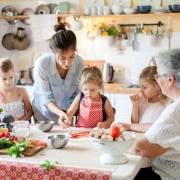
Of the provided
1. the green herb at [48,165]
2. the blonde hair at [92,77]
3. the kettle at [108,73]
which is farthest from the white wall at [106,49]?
the green herb at [48,165]

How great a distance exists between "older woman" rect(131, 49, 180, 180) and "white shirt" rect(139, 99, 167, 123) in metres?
0.71

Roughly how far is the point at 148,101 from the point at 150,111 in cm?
9

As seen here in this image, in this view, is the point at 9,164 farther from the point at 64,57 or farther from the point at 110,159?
the point at 64,57

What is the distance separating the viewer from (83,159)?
76.8 inches

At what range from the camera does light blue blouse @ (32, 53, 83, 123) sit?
3.01 m

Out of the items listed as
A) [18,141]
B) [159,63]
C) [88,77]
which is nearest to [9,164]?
[18,141]

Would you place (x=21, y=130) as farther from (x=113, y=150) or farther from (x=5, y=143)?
(x=113, y=150)

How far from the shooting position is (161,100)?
9.12ft

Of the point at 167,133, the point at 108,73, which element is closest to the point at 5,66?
the point at 167,133

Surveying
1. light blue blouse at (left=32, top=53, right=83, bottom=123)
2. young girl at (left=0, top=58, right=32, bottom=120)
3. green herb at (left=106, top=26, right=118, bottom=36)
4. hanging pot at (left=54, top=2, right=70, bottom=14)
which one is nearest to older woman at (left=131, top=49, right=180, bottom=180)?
light blue blouse at (left=32, top=53, right=83, bottom=123)

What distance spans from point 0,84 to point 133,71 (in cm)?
223

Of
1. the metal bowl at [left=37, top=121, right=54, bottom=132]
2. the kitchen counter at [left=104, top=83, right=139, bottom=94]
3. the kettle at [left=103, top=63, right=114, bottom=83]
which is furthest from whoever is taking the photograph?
the kettle at [left=103, top=63, right=114, bottom=83]

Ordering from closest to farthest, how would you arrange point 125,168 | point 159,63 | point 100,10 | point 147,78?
point 125,168
point 159,63
point 147,78
point 100,10

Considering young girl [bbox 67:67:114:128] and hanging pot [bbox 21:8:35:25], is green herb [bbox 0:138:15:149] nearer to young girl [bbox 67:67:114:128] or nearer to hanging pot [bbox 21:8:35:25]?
young girl [bbox 67:67:114:128]
